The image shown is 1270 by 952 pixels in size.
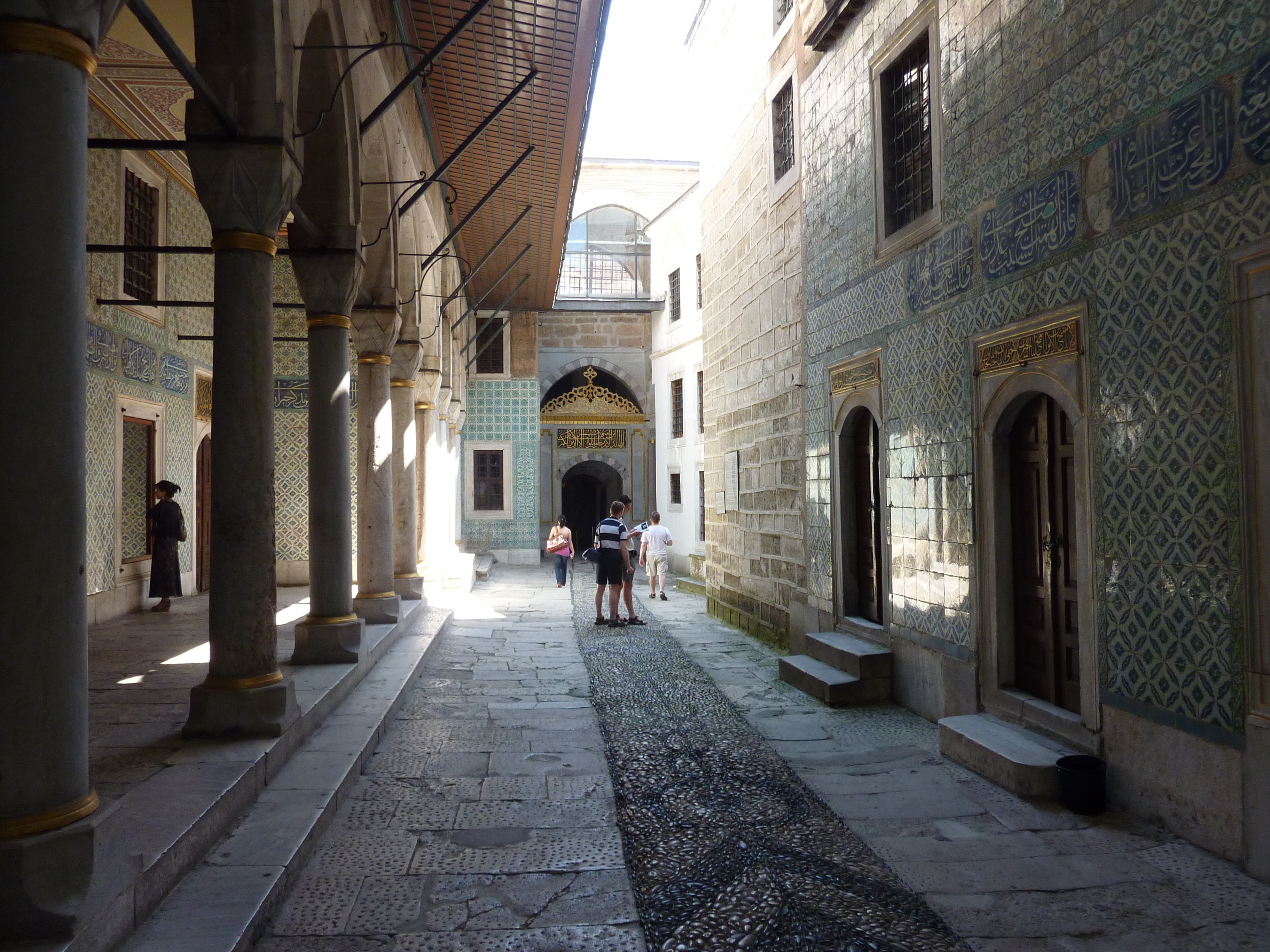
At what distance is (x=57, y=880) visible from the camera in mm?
2348

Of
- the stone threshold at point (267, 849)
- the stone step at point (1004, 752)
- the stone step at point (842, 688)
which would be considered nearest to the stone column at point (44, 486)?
the stone threshold at point (267, 849)

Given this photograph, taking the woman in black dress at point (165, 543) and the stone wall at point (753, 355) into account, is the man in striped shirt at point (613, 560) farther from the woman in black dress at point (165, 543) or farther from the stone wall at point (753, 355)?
the woman in black dress at point (165, 543)

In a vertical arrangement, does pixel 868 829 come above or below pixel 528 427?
below

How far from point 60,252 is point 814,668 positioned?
5.66 m

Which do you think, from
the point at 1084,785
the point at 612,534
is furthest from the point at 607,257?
the point at 1084,785

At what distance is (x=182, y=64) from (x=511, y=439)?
55.2 ft

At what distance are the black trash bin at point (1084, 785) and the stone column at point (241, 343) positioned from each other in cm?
355

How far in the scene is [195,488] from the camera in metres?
11.0

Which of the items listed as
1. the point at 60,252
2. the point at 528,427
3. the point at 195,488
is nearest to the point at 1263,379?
the point at 60,252

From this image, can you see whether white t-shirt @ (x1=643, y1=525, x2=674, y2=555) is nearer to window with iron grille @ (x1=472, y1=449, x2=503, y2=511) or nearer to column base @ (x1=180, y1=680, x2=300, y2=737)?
window with iron grille @ (x1=472, y1=449, x2=503, y2=511)

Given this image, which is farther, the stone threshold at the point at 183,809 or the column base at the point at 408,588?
the column base at the point at 408,588

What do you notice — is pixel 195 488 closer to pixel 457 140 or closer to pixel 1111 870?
pixel 457 140

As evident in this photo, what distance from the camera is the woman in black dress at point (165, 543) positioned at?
8.94 meters

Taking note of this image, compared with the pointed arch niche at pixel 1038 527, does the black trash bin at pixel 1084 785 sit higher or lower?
lower
